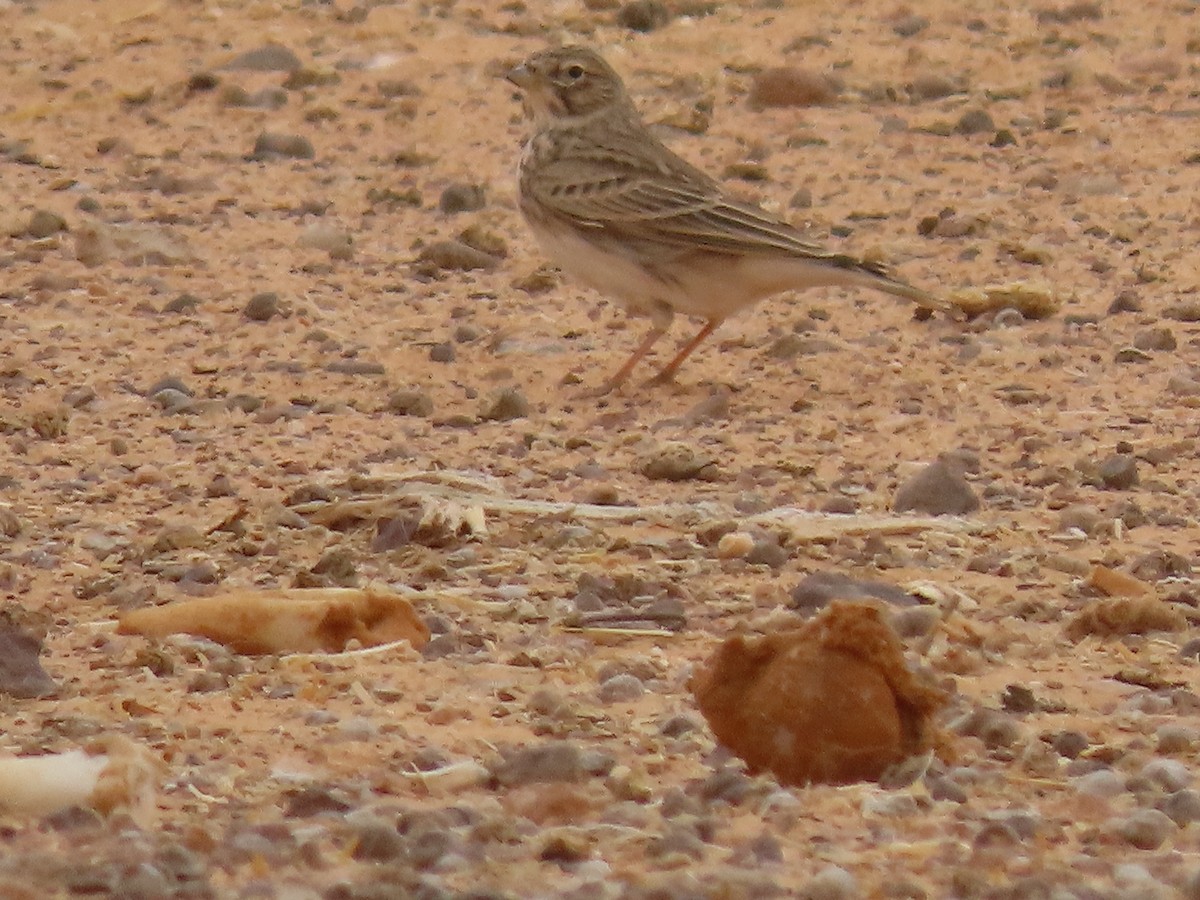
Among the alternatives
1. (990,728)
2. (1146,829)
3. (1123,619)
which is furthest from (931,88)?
(1146,829)

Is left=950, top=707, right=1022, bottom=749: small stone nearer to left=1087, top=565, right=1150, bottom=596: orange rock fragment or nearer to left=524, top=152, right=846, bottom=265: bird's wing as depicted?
left=1087, top=565, right=1150, bottom=596: orange rock fragment

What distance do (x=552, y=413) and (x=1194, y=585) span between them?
6.89ft

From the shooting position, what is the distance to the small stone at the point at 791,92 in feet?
32.2

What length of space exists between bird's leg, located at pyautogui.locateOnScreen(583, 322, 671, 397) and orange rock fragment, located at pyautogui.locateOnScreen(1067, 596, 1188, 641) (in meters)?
2.38

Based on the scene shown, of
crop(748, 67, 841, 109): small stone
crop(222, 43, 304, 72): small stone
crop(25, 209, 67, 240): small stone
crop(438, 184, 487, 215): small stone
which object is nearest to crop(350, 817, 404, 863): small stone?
crop(25, 209, 67, 240): small stone

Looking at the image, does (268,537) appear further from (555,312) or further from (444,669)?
(555,312)

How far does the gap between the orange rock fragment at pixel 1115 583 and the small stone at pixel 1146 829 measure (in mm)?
1356

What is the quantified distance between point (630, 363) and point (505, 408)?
578mm

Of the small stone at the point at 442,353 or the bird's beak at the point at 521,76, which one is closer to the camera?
the small stone at the point at 442,353

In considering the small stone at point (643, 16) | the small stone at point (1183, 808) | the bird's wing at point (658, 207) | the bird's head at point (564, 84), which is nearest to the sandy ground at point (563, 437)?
the small stone at point (1183, 808)

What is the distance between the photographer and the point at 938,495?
221 inches

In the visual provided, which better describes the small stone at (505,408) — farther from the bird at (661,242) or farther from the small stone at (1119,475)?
the small stone at (1119,475)

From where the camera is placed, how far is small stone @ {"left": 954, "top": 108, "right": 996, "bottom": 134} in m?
9.45

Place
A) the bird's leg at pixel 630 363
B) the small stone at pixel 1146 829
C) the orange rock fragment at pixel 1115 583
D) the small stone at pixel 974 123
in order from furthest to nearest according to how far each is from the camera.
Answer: the small stone at pixel 974 123 → the bird's leg at pixel 630 363 → the orange rock fragment at pixel 1115 583 → the small stone at pixel 1146 829
